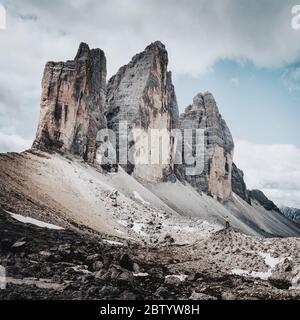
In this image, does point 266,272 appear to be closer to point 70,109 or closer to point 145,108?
point 70,109

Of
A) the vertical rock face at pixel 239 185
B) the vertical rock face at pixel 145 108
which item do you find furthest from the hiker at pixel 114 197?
the vertical rock face at pixel 239 185

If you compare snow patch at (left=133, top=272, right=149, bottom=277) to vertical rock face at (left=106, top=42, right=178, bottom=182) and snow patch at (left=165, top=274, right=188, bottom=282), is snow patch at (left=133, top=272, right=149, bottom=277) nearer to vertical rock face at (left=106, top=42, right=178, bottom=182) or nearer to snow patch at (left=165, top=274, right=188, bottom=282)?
snow patch at (left=165, top=274, right=188, bottom=282)

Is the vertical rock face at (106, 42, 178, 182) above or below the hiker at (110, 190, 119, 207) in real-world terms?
above

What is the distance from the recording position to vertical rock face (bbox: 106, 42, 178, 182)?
94.8m

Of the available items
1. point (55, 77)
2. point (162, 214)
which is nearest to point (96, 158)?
point (55, 77)

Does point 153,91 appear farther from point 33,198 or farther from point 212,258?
point 212,258

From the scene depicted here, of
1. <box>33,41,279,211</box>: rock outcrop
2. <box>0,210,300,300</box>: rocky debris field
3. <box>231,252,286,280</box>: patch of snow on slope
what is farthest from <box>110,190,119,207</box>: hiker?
<box>231,252,286,280</box>: patch of snow on slope

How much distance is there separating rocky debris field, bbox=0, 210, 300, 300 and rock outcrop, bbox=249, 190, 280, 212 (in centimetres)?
14225

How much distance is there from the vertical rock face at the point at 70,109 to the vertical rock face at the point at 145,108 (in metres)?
16.4

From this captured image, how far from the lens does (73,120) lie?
74.1 m

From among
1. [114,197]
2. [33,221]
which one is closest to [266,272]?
[33,221]

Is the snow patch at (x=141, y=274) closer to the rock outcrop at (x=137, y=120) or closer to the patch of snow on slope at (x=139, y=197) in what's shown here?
the patch of snow on slope at (x=139, y=197)
